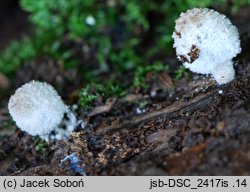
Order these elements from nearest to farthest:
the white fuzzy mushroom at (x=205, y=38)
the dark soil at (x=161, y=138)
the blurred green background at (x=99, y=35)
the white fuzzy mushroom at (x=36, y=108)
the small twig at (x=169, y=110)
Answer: the dark soil at (x=161, y=138)
the white fuzzy mushroom at (x=205, y=38)
the white fuzzy mushroom at (x=36, y=108)
the small twig at (x=169, y=110)
the blurred green background at (x=99, y=35)

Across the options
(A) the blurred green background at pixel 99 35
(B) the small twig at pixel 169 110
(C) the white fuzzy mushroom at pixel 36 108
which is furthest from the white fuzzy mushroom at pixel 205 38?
(A) the blurred green background at pixel 99 35

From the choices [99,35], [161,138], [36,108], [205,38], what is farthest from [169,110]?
[99,35]

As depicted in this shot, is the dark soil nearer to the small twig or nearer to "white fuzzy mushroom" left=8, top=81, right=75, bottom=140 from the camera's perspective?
the small twig

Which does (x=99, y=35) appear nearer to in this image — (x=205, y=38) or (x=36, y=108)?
(x=36, y=108)

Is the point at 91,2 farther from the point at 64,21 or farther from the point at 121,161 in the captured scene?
the point at 121,161

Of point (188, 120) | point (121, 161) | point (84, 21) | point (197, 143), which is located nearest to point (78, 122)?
point (121, 161)

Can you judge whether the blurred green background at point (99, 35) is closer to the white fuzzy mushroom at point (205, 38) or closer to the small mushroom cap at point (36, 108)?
the small mushroom cap at point (36, 108)
